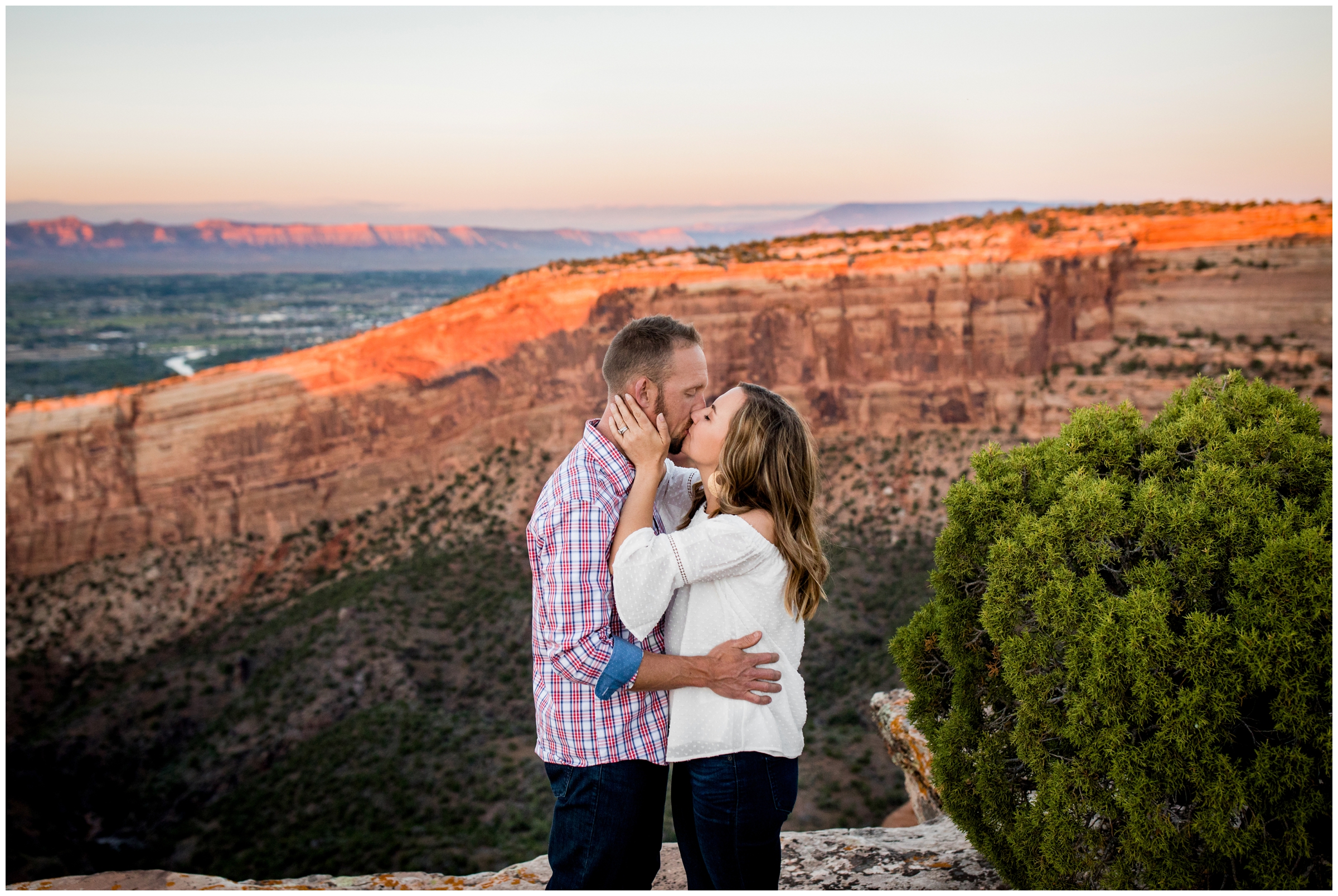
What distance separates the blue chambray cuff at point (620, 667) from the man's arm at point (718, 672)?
3cm

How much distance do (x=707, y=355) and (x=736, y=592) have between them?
26396mm

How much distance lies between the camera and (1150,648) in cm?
352

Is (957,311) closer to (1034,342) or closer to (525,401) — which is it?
(1034,342)

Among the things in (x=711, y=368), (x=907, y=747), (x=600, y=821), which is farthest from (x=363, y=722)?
(x=600, y=821)

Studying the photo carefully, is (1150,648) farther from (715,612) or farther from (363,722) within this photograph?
(363,722)

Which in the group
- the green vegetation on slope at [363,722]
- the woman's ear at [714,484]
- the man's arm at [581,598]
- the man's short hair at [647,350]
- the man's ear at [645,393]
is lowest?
the green vegetation on slope at [363,722]

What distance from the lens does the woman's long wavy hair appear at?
3312mm

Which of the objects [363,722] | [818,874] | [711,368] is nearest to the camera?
[818,874]

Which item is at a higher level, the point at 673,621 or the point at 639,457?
the point at 639,457

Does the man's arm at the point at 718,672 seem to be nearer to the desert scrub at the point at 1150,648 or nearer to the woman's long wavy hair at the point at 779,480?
the woman's long wavy hair at the point at 779,480

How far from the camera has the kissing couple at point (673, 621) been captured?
3219 mm

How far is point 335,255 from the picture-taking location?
17762 cm

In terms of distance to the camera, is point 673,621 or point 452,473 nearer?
point 673,621

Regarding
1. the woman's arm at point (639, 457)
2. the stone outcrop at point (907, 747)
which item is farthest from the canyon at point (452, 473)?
the woman's arm at point (639, 457)
